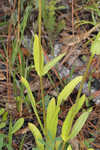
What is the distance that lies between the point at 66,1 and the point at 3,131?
3.84ft

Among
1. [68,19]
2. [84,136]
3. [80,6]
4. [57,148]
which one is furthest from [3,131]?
[80,6]

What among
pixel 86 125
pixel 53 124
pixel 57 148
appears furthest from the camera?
pixel 86 125

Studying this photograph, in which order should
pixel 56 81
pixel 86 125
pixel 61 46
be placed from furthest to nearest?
pixel 61 46
pixel 56 81
pixel 86 125

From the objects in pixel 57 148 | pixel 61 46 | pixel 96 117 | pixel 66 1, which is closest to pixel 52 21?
pixel 61 46

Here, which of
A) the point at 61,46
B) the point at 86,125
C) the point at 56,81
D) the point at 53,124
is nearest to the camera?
the point at 53,124

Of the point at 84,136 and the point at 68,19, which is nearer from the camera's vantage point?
the point at 84,136

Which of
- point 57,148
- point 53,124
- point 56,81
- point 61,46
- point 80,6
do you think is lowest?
point 57,148

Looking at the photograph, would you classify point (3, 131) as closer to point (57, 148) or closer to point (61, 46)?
point (57, 148)

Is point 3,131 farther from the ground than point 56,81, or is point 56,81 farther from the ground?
point 56,81

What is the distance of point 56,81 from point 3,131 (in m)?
0.44

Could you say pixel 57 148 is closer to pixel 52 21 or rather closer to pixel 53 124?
pixel 53 124

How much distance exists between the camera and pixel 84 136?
1.11 m

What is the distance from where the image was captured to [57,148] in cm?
101

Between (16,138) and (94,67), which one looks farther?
(94,67)
